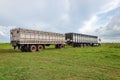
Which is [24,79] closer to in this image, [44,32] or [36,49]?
[36,49]

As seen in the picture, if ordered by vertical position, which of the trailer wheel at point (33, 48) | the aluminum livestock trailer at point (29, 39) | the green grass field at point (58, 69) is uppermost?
the aluminum livestock trailer at point (29, 39)

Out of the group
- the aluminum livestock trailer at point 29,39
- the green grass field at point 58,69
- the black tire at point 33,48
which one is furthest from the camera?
the black tire at point 33,48

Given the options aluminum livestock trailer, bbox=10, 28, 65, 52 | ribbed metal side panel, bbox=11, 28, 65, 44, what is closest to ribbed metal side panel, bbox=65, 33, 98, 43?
ribbed metal side panel, bbox=11, 28, 65, 44

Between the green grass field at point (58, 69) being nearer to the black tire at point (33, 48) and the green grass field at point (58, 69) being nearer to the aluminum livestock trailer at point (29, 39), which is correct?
the aluminum livestock trailer at point (29, 39)

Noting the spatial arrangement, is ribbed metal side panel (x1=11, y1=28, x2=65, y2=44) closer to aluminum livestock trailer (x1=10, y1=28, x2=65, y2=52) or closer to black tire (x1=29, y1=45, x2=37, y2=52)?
aluminum livestock trailer (x1=10, y1=28, x2=65, y2=52)

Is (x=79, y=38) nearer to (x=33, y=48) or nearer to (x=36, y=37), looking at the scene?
(x=36, y=37)

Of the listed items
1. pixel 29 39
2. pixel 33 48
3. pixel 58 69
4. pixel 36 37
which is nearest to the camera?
pixel 58 69

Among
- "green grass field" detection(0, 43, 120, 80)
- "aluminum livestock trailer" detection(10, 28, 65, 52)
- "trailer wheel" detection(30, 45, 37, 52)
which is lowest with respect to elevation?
"green grass field" detection(0, 43, 120, 80)

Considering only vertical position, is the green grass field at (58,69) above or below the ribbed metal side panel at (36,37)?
below


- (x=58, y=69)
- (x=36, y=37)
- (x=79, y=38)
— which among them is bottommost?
(x=58, y=69)

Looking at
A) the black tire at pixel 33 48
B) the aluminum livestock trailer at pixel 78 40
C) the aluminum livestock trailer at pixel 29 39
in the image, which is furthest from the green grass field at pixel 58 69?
the aluminum livestock trailer at pixel 78 40

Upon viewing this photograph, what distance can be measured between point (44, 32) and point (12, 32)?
A: 6271 millimetres

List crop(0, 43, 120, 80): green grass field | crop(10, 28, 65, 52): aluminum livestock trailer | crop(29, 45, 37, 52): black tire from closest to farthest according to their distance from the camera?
crop(0, 43, 120, 80): green grass field → crop(10, 28, 65, 52): aluminum livestock trailer → crop(29, 45, 37, 52): black tire

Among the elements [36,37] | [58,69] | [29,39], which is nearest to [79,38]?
[36,37]
